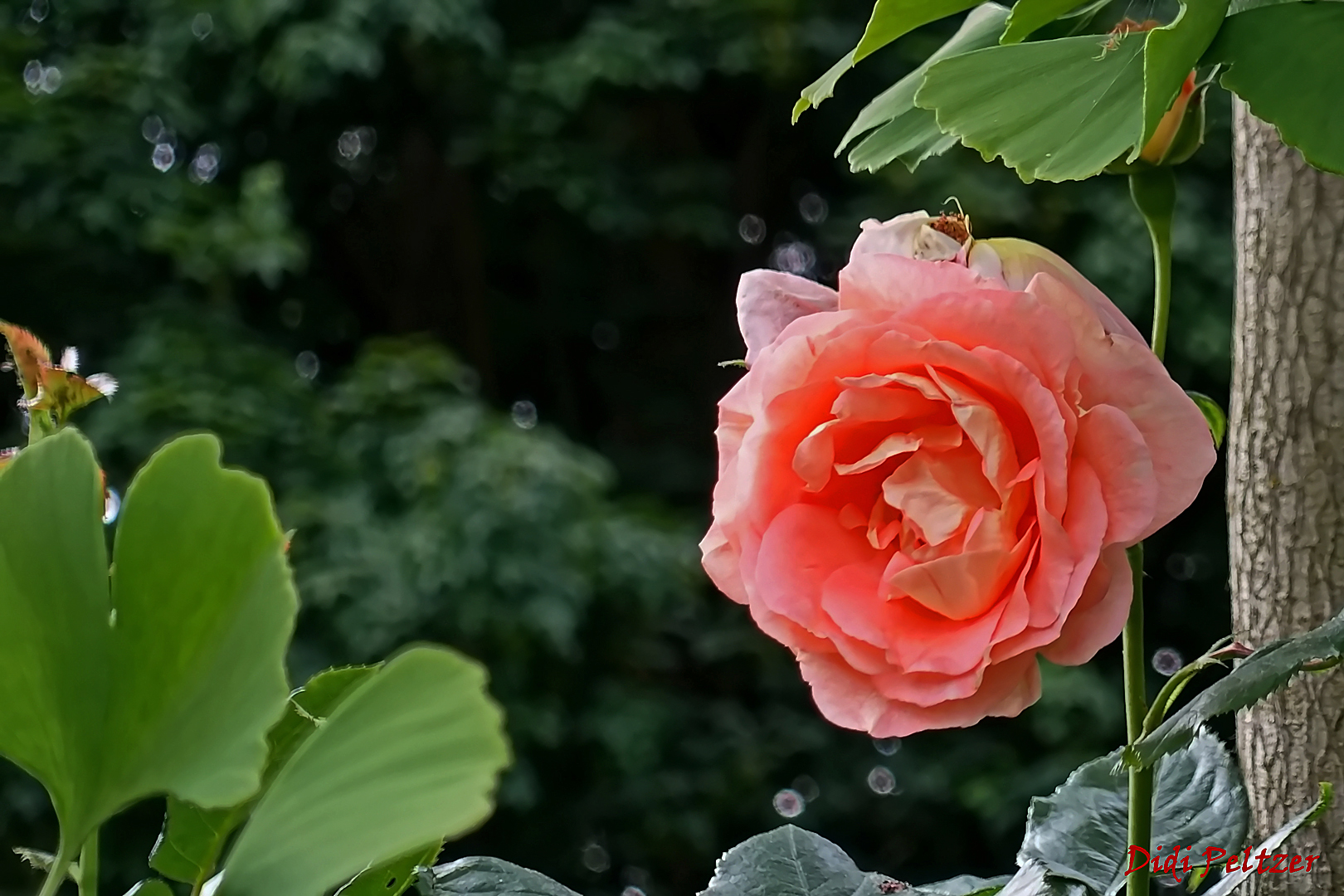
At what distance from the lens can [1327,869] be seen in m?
0.27

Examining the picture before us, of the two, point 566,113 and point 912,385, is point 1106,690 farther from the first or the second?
point 912,385

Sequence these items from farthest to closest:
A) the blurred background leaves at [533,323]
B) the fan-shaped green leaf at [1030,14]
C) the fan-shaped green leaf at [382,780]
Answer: the blurred background leaves at [533,323] → the fan-shaped green leaf at [1030,14] → the fan-shaped green leaf at [382,780]

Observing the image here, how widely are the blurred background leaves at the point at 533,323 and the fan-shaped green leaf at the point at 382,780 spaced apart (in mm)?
1285

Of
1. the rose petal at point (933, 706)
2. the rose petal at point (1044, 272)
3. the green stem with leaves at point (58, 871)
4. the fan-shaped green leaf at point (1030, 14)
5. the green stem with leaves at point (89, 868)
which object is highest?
the fan-shaped green leaf at point (1030, 14)

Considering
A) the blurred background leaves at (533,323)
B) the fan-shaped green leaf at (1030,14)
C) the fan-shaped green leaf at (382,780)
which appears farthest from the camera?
the blurred background leaves at (533,323)

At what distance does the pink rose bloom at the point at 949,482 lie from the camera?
18 centimetres

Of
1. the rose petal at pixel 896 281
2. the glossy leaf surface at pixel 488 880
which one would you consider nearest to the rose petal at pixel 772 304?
the rose petal at pixel 896 281

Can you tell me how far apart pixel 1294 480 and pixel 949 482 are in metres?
0.14

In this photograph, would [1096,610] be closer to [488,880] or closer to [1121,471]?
[1121,471]

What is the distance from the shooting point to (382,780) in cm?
10

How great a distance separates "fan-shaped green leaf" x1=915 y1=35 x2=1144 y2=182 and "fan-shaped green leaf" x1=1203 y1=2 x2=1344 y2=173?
0.01 metres

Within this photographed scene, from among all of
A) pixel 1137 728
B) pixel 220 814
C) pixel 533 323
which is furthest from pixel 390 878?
pixel 533 323

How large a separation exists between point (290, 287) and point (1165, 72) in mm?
1782
